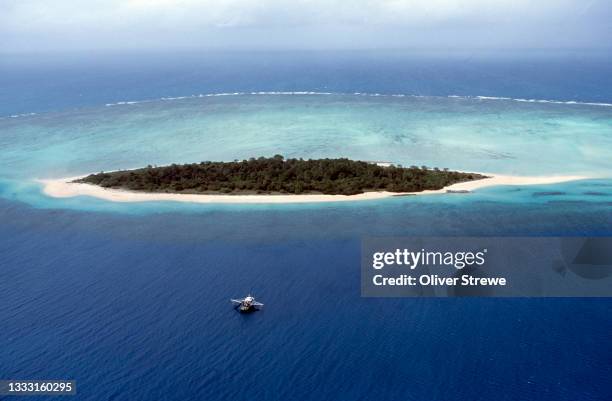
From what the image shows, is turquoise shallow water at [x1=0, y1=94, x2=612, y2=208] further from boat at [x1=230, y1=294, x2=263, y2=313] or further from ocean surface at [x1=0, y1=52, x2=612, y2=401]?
boat at [x1=230, y1=294, x2=263, y2=313]

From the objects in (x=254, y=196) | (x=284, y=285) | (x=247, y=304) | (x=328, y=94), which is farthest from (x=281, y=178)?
(x=328, y=94)

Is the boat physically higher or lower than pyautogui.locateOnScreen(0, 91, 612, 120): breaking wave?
lower

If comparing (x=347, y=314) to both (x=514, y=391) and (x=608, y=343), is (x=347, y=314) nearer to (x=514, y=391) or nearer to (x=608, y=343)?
(x=514, y=391)

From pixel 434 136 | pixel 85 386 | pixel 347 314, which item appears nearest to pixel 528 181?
pixel 434 136

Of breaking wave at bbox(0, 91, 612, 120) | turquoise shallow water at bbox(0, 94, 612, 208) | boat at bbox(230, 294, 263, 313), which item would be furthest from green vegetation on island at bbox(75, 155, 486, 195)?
breaking wave at bbox(0, 91, 612, 120)

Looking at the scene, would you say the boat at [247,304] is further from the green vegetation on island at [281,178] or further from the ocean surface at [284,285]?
the green vegetation on island at [281,178]

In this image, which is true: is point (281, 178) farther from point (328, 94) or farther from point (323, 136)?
point (328, 94)
